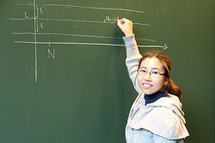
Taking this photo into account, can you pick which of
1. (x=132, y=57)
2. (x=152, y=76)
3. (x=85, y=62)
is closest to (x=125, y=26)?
(x=132, y=57)

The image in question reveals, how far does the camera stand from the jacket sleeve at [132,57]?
161cm

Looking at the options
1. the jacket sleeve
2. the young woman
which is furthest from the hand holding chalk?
the young woman

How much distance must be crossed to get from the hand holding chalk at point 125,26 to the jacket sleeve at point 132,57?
3 centimetres

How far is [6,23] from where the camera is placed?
145 centimetres

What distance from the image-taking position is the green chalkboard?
1470 mm

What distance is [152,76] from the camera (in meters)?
1.34

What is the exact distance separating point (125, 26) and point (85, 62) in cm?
27

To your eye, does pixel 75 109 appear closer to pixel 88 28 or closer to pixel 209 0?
pixel 88 28

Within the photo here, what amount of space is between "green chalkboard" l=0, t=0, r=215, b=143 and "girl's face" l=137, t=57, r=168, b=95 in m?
0.30

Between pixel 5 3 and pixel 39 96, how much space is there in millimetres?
454

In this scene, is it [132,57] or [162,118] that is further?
[132,57]

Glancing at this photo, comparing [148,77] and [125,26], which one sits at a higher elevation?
[125,26]

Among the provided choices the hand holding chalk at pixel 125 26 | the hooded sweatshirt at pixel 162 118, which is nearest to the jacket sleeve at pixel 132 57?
the hand holding chalk at pixel 125 26

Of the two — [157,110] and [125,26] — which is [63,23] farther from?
[157,110]
